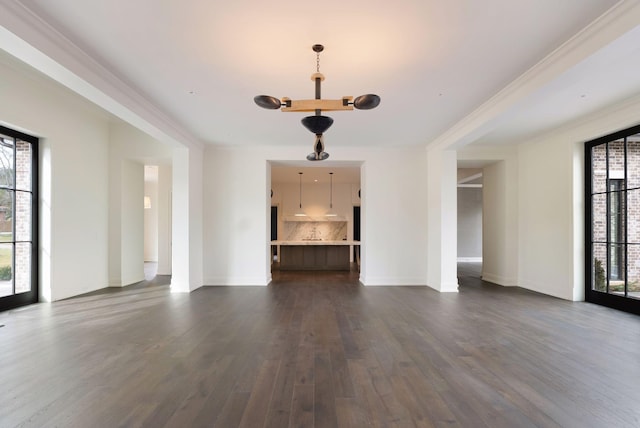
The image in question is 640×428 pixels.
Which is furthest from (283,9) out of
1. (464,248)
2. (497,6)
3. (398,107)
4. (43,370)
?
(464,248)

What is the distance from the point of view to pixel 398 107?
Answer: 449 cm

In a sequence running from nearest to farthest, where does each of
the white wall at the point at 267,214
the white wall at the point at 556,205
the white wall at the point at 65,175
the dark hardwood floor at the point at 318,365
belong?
the dark hardwood floor at the point at 318,365, the white wall at the point at 65,175, the white wall at the point at 556,205, the white wall at the point at 267,214

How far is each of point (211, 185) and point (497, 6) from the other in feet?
18.4

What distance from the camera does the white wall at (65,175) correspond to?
4.45 metres

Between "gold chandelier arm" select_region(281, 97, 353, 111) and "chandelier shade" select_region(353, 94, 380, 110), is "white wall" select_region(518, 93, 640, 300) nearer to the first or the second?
"chandelier shade" select_region(353, 94, 380, 110)

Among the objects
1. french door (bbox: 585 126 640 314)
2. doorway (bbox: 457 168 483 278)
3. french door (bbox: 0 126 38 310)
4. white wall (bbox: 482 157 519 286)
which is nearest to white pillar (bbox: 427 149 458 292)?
white wall (bbox: 482 157 519 286)

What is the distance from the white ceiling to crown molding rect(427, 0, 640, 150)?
0.5 inches

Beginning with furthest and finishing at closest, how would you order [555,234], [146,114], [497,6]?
[555,234]
[146,114]
[497,6]

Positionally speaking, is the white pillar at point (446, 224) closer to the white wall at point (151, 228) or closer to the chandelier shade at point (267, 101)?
the chandelier shade at point (267, 101)

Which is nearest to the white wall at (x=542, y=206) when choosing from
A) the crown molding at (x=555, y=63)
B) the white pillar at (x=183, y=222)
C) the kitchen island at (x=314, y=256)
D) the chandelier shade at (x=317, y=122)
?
the crown molding at (x=555, y=63)

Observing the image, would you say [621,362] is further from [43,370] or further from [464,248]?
[464,248]

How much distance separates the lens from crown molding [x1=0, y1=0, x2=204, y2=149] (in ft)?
8.10

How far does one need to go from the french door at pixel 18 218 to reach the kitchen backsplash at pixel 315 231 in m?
7.83

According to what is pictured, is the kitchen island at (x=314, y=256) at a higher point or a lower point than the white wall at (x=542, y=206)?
lower
